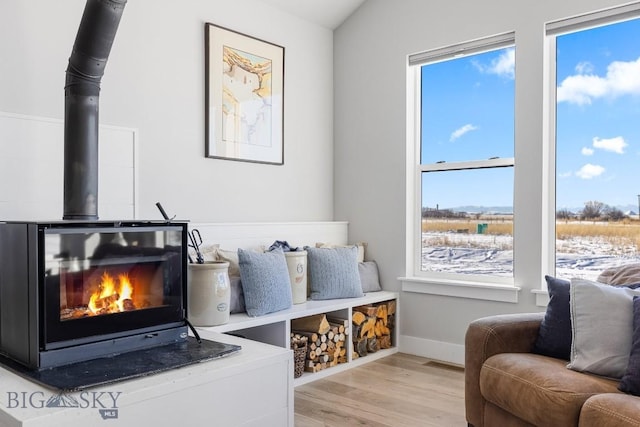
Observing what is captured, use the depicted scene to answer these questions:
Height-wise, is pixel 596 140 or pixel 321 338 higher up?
pixel 596 140

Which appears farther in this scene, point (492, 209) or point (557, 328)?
point (492, 209)

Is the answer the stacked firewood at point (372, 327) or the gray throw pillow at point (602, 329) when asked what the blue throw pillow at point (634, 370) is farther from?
the stacked firewood at point (372, 327)

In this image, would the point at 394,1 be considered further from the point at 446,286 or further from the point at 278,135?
the point at 446,286

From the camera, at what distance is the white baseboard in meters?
3.81

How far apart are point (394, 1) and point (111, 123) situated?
7.77 feet

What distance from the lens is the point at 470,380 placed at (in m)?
2.45

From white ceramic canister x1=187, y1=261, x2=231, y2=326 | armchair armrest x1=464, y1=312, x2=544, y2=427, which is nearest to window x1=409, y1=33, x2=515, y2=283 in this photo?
armchair armrest x1=464, y1=312, x2=544, y2=427

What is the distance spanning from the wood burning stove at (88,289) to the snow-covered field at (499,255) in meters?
2.19

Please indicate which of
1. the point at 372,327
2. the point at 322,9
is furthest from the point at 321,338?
the point at 322,9

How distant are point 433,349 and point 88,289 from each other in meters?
2.60

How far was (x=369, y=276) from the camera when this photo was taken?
4.12m

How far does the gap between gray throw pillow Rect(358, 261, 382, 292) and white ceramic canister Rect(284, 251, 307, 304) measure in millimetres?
601

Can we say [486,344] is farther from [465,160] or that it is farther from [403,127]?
[403,127]

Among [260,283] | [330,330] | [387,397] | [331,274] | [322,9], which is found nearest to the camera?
[387,397]
